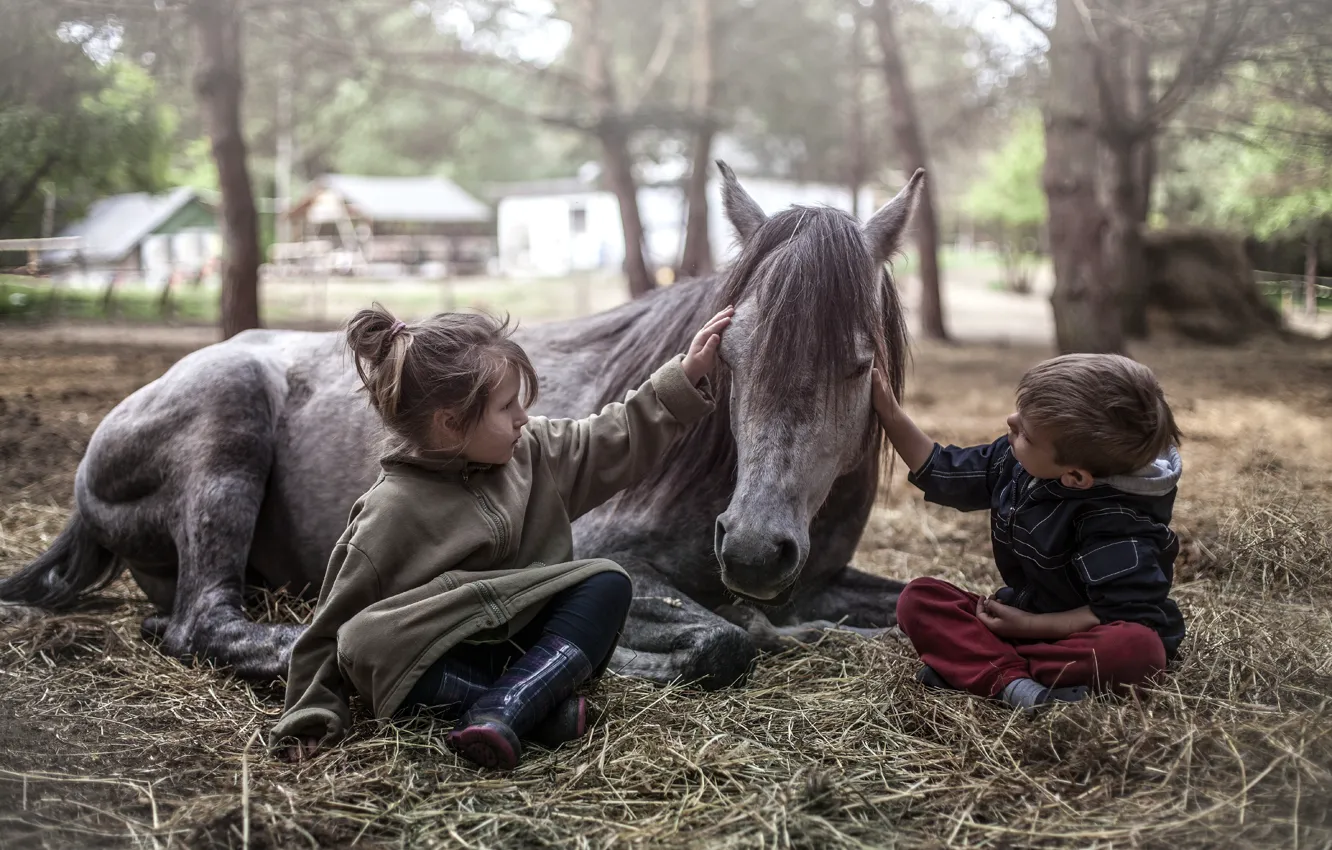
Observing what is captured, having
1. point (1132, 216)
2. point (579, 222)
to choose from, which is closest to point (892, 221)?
→ point (1132, 216)

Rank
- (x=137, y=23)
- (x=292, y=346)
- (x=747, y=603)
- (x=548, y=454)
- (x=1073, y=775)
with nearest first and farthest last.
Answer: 1. (x=1073, y=775)
2. (x=548, y=454)
3. (x=747, y=603)
4. (x=292, y=346)
5. (x=137, y=23)

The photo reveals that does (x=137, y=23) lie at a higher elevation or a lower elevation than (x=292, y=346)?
higher

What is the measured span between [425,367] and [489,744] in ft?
3.02

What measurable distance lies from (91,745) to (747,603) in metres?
1.85

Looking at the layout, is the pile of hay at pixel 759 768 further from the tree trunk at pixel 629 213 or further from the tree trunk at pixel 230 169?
the tree trunk at pixel 629 213

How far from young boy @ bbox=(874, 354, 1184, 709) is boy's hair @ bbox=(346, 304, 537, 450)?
1.35 meters

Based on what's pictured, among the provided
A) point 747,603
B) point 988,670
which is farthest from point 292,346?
point 988,670

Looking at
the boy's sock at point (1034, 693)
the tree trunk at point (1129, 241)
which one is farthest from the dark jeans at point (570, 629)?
the tree trunk at point (1129, 241)

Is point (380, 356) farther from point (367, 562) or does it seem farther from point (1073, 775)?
point (1073, 775)

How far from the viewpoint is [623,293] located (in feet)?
83.0

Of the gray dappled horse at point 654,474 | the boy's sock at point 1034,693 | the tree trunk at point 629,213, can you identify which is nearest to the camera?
the boy's sock at point 1034,693

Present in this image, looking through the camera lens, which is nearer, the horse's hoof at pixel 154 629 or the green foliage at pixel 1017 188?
the horse's hoof at pixel 154 629

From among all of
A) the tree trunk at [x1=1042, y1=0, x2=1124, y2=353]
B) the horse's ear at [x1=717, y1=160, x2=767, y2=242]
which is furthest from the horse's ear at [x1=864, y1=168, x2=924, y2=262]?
the tree trunk at [x1=1042, y1=0, x2=1124, y2=353]

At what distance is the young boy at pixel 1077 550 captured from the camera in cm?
248
